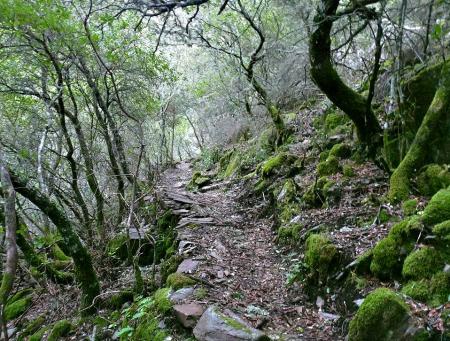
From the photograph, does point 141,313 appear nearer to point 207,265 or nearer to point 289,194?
point 207,265

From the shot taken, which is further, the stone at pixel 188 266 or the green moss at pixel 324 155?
the green moss at pixel 324 155

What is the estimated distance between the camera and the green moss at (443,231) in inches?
144

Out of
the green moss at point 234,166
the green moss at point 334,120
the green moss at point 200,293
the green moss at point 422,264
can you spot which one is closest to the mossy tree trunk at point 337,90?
the green moss at point 334,120

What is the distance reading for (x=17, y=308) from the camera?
7.40m

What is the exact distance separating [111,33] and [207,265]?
637 cm

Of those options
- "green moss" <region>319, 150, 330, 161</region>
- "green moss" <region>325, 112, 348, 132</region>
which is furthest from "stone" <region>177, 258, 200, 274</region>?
"green moss" <region>325, 112, 348, 132</region>

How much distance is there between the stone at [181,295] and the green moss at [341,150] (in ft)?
13.8

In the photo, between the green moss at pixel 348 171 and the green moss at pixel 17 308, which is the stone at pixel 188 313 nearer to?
the green moss at pixel 348 171

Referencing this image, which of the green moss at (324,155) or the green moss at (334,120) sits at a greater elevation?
the green moss at (334,120)

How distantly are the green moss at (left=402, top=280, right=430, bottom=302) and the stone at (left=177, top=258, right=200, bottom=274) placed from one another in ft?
8.84

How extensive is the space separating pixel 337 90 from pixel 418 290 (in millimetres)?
3886

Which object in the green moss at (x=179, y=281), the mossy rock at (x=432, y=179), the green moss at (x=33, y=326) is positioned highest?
the mossy rock at (x=432, y=179)

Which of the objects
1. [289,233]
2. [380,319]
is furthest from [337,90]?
[380,319]

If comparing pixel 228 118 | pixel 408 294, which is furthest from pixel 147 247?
pixel 228 118
